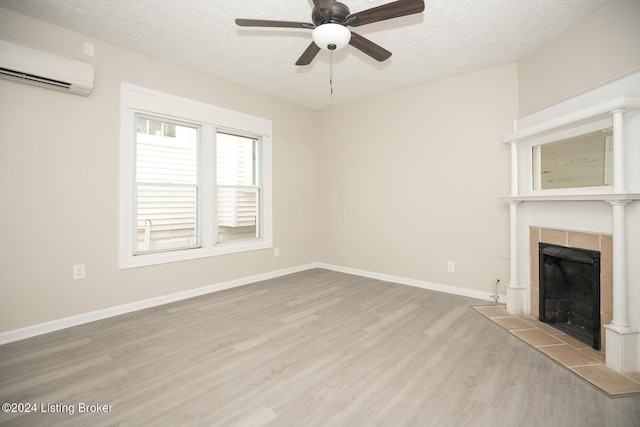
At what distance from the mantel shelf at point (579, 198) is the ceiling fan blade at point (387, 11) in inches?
71.1

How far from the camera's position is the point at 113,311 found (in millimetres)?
2846

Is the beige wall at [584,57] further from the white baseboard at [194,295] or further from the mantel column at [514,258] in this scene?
the white baseboard at [194,295]

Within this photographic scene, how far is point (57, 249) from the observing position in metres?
2.55

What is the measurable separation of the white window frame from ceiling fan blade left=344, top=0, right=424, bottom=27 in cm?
231

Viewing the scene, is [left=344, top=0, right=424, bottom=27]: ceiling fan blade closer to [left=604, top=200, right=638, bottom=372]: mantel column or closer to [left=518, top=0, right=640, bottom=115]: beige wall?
[left=518, top=0, right=640, bottom=115]: beige wall

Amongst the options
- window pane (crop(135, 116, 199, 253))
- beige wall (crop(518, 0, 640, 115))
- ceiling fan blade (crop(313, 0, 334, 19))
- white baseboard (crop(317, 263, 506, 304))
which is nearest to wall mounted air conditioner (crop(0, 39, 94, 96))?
window pane (crop(135, 116, 199, 253))

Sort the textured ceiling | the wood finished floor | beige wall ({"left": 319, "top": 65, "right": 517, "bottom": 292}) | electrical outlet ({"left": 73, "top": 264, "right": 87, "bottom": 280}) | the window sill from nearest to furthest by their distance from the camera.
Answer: the wood finished floor → the textured ceiling → electrical outlet ({"left": 73, "top": 264, "right": 87, "bottom": 280}) → the window sill → beige wall ({"left": 319, "top": 65, "right": 517, "bottom": 292})

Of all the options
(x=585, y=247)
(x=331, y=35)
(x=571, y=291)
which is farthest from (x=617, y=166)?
(x=331, y=35)

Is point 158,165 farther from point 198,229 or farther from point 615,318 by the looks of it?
point 615,318

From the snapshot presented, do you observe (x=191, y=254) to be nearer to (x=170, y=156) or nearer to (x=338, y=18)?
(x=170, y=156)

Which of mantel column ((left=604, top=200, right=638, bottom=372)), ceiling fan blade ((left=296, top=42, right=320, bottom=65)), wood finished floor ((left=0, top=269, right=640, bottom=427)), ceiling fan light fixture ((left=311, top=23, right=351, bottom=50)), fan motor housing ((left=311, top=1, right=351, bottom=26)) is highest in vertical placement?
fan motor housing ((left=311, top=1, right=351, bottom=26))

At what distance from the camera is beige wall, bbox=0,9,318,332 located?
92.1 inches

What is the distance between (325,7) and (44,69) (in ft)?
7.75

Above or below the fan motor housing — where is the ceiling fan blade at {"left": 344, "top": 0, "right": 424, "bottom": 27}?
below
